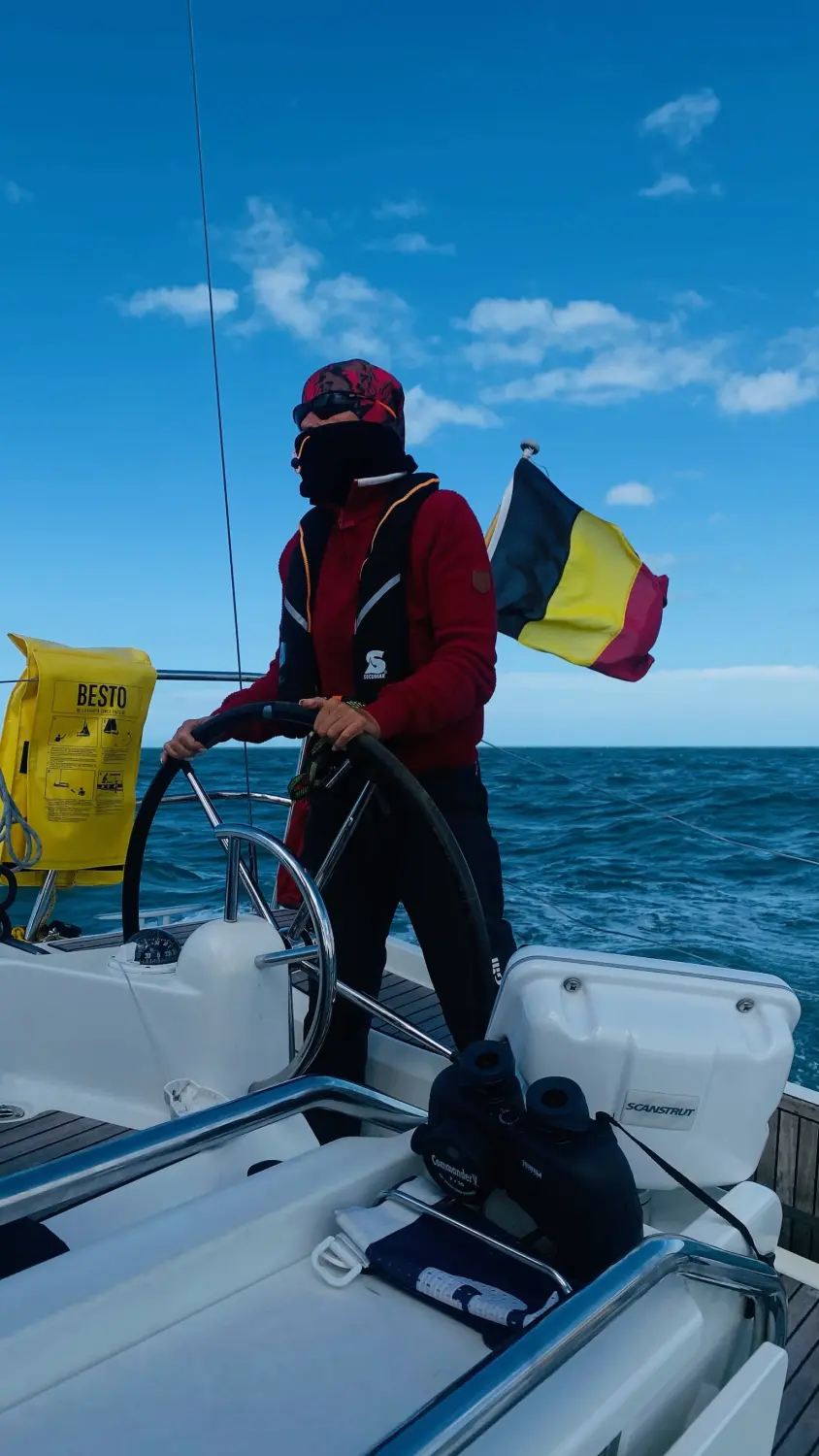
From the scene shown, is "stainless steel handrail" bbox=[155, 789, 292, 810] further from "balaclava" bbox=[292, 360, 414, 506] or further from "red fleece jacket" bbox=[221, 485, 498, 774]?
"balaclava" bbox=[292, 360, 414, 506]

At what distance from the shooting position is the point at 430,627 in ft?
5.38

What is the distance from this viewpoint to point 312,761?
1.48m

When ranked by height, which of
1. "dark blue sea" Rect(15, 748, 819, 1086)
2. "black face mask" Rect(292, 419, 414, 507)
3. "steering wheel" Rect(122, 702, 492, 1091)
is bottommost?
"dark blue sea" Rect(15, 748, 819, 1086)

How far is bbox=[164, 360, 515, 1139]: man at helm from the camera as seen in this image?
1.58 meters

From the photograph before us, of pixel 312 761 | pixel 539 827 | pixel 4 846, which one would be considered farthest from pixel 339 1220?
pixel 539 827

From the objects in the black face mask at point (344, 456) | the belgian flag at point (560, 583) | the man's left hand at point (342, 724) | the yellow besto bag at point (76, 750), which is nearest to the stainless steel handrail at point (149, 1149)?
the man's left hand at point (342, 724)

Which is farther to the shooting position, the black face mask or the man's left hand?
the black face mask

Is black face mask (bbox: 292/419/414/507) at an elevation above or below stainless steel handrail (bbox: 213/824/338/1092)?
above

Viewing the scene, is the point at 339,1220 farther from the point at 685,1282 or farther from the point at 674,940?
the point at 674,940

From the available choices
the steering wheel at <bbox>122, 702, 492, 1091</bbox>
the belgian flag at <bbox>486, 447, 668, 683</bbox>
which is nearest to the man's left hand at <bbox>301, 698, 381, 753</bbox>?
the steering wheel at <bbox>122, 702, 492, 1091</bbox>

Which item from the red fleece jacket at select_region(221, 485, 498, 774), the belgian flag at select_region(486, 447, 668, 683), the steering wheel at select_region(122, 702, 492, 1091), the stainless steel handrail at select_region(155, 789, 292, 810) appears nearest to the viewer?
the steering wheel at select_region(122, 702, 492, 1091)

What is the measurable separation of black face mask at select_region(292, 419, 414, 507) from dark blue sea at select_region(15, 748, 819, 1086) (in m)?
0.71

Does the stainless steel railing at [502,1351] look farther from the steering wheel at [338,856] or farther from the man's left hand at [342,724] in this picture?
the man's left hand at [342,724]

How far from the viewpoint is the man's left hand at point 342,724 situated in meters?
1.36
